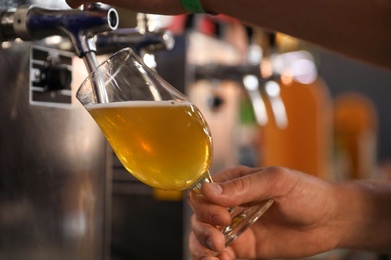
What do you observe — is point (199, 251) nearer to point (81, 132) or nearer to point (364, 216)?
point (81, 132)

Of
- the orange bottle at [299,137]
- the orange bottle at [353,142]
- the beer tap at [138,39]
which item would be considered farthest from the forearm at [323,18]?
the orange bottle at [353,142]

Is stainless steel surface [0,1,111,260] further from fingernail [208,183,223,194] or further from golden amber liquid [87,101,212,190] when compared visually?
fingernail [208,183,223,194]

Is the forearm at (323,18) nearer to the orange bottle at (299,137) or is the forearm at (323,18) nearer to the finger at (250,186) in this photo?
the finger at (250,186)

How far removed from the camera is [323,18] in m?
0.79

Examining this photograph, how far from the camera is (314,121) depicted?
2438mm

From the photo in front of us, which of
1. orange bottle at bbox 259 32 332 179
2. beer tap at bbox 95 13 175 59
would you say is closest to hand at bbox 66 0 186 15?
beer tap at bbox 95 13 175 59

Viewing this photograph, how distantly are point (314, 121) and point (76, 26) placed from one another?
6.19 feet

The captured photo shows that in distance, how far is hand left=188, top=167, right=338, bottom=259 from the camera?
2.15 feet

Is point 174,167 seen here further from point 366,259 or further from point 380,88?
point 380,88

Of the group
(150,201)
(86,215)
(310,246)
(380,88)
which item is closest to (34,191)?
(86,215)

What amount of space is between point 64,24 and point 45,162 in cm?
18

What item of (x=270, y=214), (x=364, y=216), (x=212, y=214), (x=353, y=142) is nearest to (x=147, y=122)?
(x=212, y=214)

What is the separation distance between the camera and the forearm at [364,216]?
3.09 ft

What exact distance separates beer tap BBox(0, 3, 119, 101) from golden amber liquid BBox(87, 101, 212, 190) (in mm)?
88
